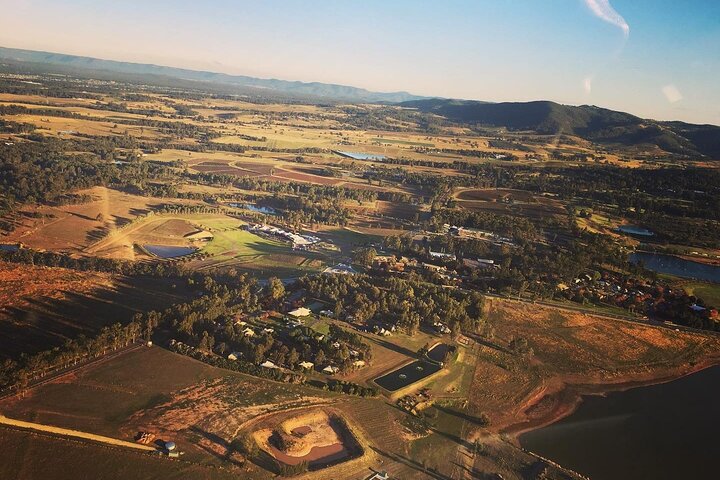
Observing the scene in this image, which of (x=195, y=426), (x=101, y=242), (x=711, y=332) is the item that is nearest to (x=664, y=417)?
(x=711, y=332)

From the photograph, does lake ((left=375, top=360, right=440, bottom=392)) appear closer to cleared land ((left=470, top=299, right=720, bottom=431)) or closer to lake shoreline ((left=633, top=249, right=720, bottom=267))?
cleared land ((left=470, top=299, right=720, bottom=431))

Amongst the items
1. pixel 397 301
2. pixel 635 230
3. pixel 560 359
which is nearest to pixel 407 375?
pixel 397 301

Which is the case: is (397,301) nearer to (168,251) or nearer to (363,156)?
(168,251)

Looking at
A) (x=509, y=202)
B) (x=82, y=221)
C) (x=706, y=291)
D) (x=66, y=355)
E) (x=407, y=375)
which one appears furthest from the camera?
(x=509, y=202)

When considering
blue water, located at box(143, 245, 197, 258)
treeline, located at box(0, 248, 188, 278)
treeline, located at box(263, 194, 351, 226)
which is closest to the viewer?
treeline, located at box(0, 248, 188, 278)

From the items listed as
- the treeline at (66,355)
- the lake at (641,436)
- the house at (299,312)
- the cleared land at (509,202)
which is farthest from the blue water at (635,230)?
the treeline at (66,355)

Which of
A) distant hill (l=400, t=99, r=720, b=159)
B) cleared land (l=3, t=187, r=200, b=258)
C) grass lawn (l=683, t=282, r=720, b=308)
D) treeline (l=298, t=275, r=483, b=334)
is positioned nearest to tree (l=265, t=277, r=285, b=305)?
treeline (l=298, t=275, r=483, b=334)

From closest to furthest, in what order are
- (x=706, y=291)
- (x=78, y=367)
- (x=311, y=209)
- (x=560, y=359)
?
(x=78, y=367) < (x=560, y=359) < (x=706, y=291) < (x=311, y=209)
